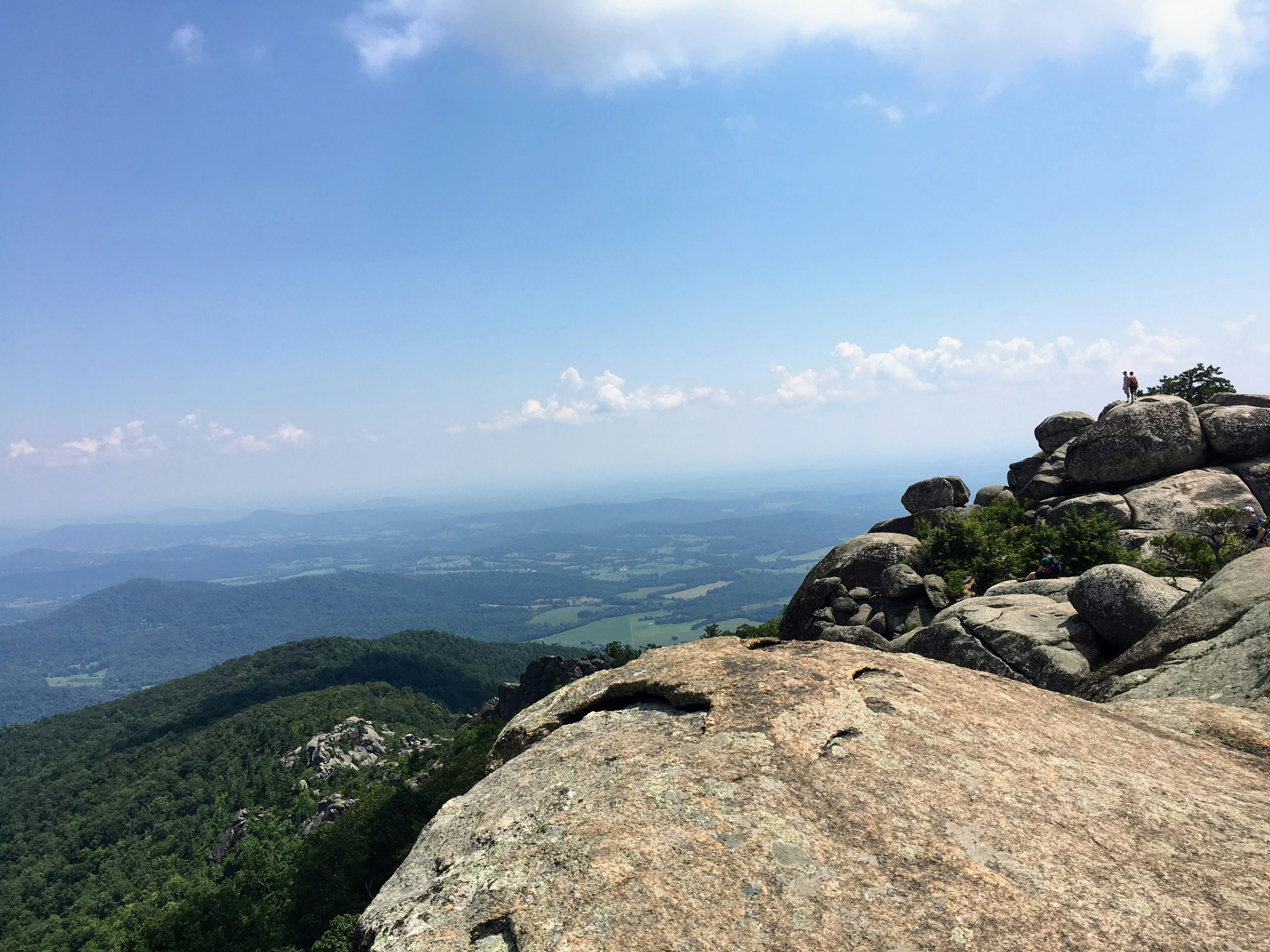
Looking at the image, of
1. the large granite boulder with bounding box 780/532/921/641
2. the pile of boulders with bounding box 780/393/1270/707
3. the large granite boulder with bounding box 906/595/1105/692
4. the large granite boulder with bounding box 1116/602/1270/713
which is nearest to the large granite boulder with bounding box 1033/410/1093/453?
the pile of boulders with bounding box 780/393/1270/707

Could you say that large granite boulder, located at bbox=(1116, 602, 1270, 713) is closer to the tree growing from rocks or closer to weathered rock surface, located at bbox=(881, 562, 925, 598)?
weathered rock surface, located at bbox=(881, 562, 925, 598)

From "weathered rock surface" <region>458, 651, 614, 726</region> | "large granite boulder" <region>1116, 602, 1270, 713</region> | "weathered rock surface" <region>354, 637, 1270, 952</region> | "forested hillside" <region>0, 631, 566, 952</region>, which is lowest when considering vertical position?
"forested hillside" <region>0, 631, 566, 952</region>

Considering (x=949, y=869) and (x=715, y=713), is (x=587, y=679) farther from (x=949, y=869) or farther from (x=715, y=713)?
(x=949, y=869)

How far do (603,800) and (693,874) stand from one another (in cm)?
116

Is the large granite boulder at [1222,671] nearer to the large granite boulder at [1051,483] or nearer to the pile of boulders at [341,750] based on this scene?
the large granite boulder at [1051,483]

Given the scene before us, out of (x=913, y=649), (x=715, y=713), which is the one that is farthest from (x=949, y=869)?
(x=913, y=649)

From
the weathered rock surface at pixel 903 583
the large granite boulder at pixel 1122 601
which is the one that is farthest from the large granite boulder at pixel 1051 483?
the large granite boulder at pixel 1122 601

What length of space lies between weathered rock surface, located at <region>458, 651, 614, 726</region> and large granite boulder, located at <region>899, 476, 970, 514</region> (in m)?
66.6

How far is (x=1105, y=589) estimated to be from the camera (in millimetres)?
14547

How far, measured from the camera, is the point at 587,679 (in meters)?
8.62

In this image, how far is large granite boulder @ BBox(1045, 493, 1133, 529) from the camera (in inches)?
936

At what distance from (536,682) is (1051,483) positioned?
83647 millimetres

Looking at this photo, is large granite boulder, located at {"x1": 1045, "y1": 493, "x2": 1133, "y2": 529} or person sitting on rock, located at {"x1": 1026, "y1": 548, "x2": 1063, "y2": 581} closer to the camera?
person sitting on rock, located at {"x1": 1026, "y1": 548, "x2": 1063, "y2": 581}

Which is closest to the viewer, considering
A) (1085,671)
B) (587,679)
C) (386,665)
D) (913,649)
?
(587,679)
